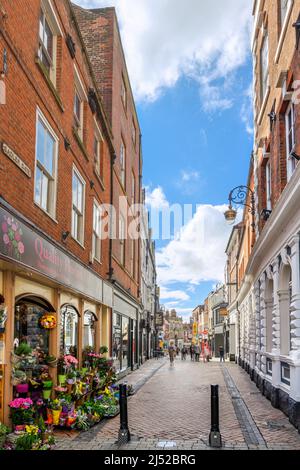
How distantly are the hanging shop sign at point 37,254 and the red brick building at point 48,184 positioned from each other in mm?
17

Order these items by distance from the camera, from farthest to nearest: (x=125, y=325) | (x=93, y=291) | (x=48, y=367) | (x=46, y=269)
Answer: (x=125, y=325) → (x=93, y=291) → (x=48, y=367) → (x=46, y=269)

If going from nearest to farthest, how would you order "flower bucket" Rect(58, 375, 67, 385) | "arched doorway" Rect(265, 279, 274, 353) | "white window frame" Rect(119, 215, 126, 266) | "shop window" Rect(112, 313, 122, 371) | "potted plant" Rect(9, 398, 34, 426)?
"potted plant" Rect(9, 398, 34, 426)
"flower bucket" Rect(58, 375, 67, 385)
"arched doorway" Rect(265, 279, 274, 353)
"shop window" Rect(112, 313, 122, 371)
"white window frame" Rect(119, 215, 126, 266)

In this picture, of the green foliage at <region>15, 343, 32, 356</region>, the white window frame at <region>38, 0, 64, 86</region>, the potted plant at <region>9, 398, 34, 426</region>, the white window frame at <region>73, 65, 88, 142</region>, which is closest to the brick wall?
the white window frame at <region>38, 0, 64, 86</region>

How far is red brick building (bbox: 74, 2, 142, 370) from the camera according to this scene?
20.5 m

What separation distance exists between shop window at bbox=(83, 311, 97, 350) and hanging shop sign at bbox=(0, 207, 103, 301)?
1.45m

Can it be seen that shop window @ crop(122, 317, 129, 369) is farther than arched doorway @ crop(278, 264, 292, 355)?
Yes

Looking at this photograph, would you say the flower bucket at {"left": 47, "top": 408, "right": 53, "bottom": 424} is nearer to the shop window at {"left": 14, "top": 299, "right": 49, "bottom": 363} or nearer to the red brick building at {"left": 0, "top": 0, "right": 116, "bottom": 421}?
the shop window at {"left": 14, "top": 299, "right": 49, "bottom": 363}

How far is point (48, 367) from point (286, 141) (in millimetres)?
8074

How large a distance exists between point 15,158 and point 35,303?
3.03m

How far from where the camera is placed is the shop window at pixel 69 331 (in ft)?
38.6

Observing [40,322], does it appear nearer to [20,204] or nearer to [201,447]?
[20,204]

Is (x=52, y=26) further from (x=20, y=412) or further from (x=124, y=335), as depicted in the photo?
(x=124, y=335)

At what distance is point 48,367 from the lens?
33.4 ft
